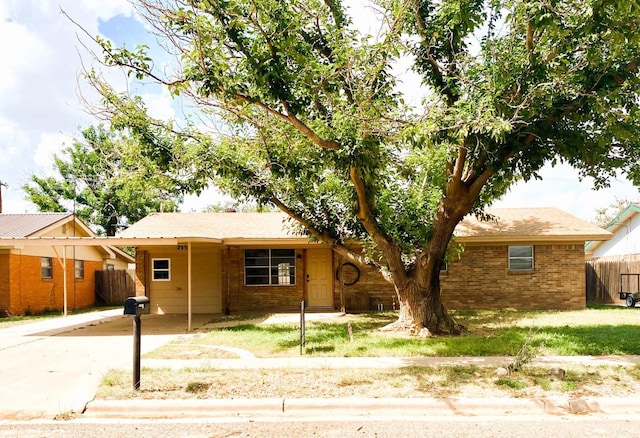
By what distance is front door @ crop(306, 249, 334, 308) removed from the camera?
1841 cm

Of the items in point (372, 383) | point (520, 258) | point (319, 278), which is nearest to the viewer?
point (372, 383)

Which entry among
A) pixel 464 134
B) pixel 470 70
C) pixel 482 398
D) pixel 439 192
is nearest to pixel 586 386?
pixel 482 398

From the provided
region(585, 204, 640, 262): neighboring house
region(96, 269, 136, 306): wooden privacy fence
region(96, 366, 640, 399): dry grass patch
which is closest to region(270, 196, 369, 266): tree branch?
region(96, 366, 640, 399): dry grass patch

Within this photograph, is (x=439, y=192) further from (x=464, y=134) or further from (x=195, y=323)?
(x=195, y=323)

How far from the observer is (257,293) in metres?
18.3

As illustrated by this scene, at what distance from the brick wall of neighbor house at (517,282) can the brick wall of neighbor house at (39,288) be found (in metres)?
15.4

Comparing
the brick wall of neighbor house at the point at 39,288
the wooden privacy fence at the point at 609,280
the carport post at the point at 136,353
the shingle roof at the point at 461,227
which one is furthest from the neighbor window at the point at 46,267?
the wooden privacy fence at the point at 609,280

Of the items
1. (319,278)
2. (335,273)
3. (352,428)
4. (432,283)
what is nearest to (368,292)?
(335,273)

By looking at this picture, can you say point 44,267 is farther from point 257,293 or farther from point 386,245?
point 386,245

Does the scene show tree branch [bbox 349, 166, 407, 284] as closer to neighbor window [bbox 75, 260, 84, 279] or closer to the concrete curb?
the concrete curb

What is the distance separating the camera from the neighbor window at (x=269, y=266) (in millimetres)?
18375

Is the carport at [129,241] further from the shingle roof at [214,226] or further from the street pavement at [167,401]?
the shingle roof at [214,226]

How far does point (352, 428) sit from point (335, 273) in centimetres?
1269

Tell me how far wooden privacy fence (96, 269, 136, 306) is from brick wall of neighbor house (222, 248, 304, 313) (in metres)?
8.96
